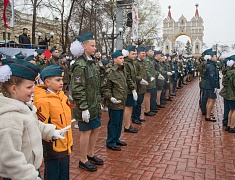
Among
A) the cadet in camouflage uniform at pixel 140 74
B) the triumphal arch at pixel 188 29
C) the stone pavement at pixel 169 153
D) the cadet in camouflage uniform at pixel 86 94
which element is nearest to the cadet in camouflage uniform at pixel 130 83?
the stone pavement at pixel 169 153

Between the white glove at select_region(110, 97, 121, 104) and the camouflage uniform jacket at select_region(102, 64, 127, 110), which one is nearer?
the white glove at select_region(110, 97, 121, 104)

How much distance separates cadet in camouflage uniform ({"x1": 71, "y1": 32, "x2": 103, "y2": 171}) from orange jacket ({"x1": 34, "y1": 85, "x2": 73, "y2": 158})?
82 cm

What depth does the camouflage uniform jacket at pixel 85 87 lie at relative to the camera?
3740mm

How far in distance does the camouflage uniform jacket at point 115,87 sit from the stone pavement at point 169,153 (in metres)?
0.95

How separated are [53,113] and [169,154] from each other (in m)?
2.89

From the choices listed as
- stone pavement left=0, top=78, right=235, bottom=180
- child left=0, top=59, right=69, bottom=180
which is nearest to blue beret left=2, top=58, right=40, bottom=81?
child left=0, top=59, right=69, bottom=180

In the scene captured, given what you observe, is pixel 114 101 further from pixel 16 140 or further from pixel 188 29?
pixel 188 29

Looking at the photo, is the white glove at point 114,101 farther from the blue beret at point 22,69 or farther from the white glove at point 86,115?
the blue beret at point 22,69

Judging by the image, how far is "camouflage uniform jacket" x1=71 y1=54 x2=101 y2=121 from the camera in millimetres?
3740

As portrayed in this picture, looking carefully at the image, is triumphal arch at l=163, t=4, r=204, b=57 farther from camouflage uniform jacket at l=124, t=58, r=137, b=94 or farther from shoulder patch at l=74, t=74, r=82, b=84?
shoulder patch at l=74, t=74, r=82, b=84

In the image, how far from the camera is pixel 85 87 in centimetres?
385

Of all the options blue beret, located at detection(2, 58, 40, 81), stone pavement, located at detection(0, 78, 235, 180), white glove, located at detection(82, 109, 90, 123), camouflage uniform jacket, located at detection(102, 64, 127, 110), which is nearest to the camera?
blue beret, located at detection(2, 58, 40, 81)

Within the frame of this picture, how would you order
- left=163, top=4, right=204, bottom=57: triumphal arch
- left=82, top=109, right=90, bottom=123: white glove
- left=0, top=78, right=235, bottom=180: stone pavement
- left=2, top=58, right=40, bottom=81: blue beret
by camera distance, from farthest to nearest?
left=163, top=4, right=204, bottom=57: triumphal arch < left=0, top=78, right=235, bottom=180: stone pavement < left=82, top=109, right=90, bottom=123: white glove < left=2, top=58, right=40, bottom=81: blue beret

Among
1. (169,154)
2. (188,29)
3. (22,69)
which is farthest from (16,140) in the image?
(188,29)
